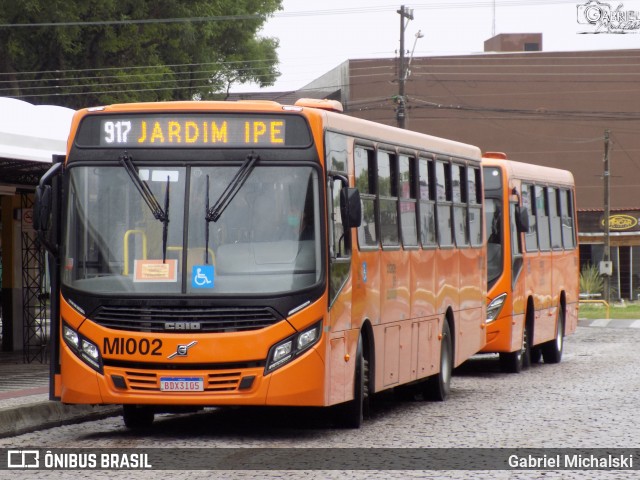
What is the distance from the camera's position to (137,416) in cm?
1365

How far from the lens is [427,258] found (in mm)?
16156

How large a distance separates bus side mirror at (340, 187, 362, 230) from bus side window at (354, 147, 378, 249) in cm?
92

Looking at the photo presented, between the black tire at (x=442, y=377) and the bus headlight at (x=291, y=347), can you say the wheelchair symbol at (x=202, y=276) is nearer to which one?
the bus headlight at (x=291, y=347)

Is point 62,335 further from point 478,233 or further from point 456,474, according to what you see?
point 478,233

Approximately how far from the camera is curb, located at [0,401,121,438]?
13.2 m

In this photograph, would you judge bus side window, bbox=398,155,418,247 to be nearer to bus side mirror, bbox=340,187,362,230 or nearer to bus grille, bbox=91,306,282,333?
bus side mirror, bbox=340,187,362,230

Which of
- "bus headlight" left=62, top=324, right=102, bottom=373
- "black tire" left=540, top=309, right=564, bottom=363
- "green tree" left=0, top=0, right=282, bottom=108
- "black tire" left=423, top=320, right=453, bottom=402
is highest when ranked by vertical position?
"green tree" left=0, top=0, right=282, bottom=108

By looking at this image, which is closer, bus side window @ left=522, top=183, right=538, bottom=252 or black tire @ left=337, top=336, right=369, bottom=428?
black tire @ left=337, top=336, right=369, bottom=428

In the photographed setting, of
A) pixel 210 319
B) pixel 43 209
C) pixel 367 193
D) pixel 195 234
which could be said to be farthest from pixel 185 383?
pixel 367 193

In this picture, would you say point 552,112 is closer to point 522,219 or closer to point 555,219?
point 555,219

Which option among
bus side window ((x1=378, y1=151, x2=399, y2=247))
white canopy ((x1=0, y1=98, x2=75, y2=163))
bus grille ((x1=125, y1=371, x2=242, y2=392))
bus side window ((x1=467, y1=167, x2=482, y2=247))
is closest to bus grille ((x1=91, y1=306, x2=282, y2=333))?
bus grille ((x1=125, y1=371, x2=242, y2=392))

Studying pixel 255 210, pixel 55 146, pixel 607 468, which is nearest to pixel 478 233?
pixel 55 146

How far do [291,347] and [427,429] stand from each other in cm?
204

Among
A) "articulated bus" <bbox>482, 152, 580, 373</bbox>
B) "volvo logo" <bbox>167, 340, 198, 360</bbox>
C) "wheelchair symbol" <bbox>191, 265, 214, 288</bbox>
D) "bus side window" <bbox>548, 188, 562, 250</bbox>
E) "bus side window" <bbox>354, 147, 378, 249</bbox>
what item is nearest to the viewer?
"volvo logo" <bbox>167, 340, 198, 360</bbox>
